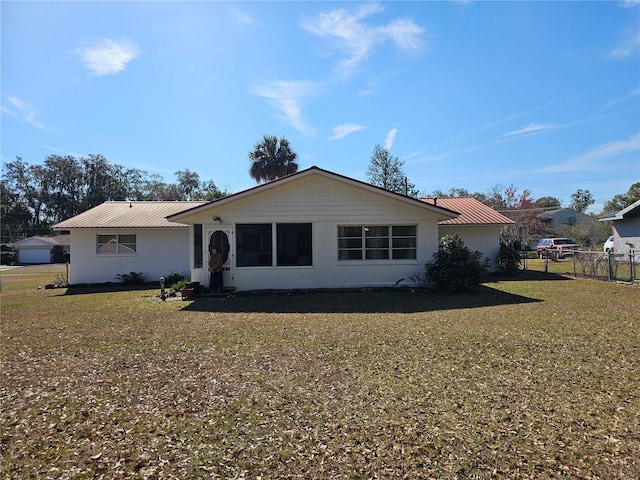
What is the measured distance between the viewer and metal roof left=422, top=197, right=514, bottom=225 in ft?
62.9

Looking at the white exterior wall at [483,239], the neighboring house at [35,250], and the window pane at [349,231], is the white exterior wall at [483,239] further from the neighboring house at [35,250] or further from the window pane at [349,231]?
the neighboring house at [35,250]

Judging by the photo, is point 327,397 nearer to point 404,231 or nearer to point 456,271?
point 456,271

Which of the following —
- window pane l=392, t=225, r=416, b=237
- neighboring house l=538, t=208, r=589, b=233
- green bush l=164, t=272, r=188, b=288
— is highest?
neighboring house l=538, t=208, r=589, b=233

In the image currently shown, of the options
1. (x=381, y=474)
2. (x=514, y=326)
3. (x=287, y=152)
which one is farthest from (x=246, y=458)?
(x=287, y=152)

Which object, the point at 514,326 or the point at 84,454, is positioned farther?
the point at 514,326

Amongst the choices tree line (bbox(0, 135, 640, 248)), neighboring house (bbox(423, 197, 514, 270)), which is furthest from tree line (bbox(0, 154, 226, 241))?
neighboring house (bbox(423, 197, 514, 270))

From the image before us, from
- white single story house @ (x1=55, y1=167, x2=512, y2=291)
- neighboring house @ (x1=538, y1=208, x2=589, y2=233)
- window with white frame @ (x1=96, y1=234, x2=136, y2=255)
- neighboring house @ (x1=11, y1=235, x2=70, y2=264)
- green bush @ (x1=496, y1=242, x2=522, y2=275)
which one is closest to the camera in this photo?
white single story house @ (x1=55, y1=167, x2=512, y2=291)

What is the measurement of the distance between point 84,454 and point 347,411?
2.58 metres

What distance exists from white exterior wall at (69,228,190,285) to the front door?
5.16 meters

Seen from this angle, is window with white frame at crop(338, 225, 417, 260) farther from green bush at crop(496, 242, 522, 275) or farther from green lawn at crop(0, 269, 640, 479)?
green bush at crop(496, 242, 522, 275)

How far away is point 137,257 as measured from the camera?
18234mm

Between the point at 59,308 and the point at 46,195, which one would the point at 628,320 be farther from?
the point at 46,195

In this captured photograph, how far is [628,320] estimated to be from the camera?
27.1 feet

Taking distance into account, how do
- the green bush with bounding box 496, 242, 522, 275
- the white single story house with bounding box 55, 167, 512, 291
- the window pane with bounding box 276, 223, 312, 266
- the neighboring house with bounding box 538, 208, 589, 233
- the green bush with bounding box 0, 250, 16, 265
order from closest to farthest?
the white single story house with bounding box 55, 167, 512, 291
the window pane with bounding box 276, 223, 312, 266
the green bush with bounding box 496, 242, 522, 275
the green bush with bounding box 0, 250, 16, 265
the neighboring house with bounding box 538, 208, 589, 233
